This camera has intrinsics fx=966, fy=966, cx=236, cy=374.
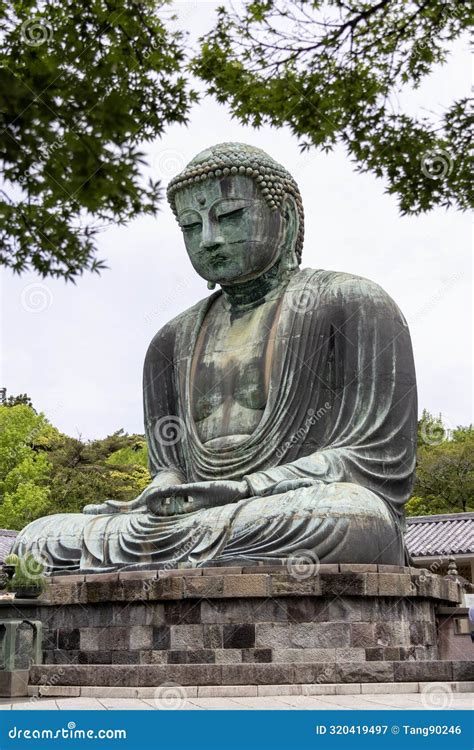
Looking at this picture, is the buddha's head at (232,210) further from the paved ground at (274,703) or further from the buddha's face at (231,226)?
the paved ground at (274,703)

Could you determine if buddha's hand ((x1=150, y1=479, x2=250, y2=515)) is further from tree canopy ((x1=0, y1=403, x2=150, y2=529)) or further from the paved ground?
tree canopy ((x1=0, y1=403, x2=150, y2=529))

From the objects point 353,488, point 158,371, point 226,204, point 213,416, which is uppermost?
A: point 226,204

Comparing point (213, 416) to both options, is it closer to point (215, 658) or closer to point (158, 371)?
point (158, 371)

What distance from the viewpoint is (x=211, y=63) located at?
754 cm

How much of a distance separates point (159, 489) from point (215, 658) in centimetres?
205

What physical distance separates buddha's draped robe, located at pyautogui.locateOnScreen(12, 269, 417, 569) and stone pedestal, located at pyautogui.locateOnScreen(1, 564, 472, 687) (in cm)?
37

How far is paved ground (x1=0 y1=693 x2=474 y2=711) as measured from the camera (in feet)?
17.7

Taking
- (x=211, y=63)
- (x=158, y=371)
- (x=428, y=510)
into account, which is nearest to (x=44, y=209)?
(x=211, y=63)

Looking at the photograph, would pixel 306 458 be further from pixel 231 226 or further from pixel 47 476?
pixel 47 476

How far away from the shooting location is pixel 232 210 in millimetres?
9984

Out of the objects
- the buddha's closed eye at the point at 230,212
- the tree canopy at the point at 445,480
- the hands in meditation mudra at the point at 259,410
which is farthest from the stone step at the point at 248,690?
the tree canopy at the point at 445,480

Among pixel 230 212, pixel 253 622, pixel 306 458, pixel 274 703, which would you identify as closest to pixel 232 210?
pixel 230 212

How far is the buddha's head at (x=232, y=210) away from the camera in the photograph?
9.99 meters

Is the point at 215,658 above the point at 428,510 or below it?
below
